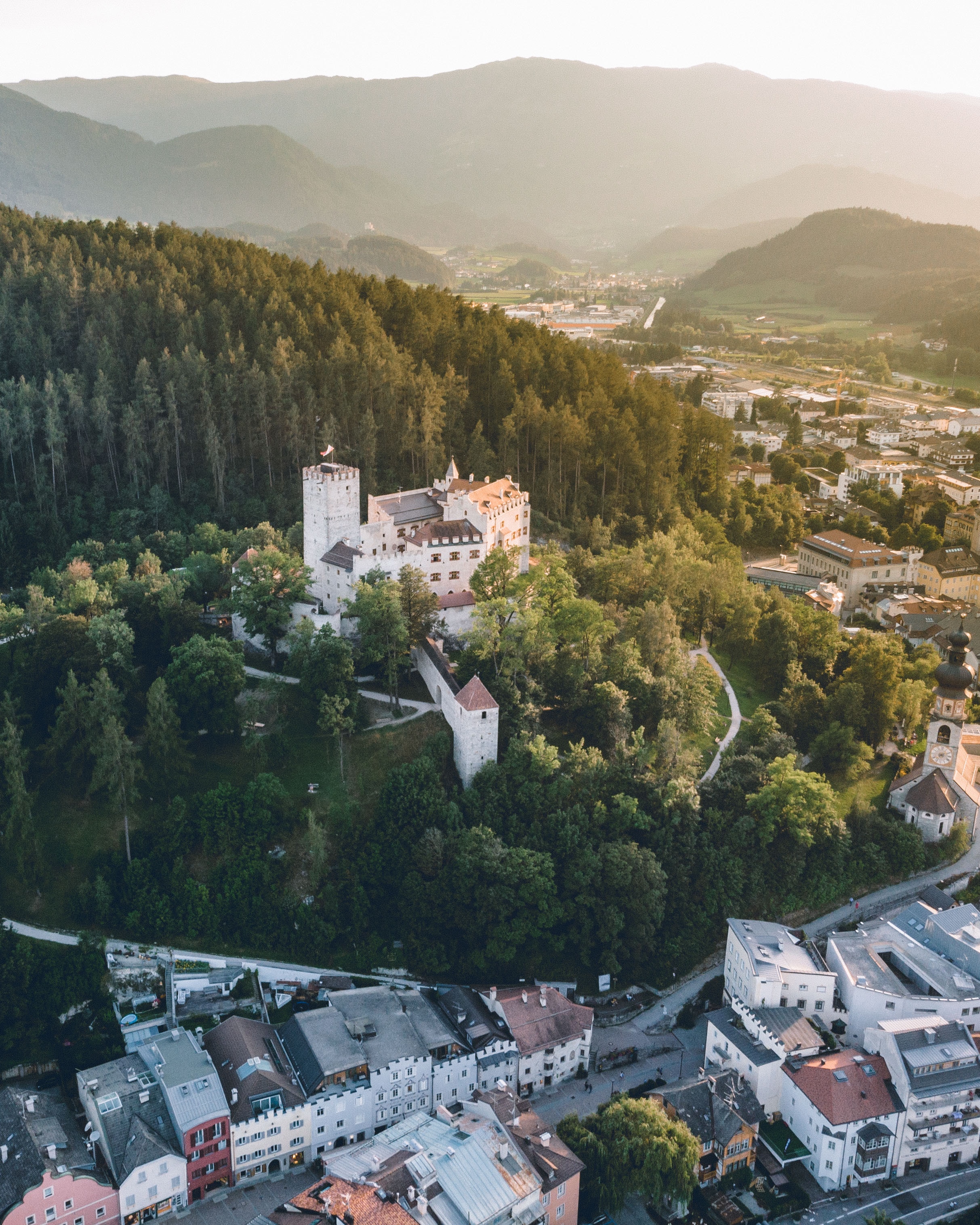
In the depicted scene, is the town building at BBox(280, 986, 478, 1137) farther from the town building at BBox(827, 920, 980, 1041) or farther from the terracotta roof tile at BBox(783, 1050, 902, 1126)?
the town building at BBox(827, 920, 980, 1041)

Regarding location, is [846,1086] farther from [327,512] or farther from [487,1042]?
[327,512]

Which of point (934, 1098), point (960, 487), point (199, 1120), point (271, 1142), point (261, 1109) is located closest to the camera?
point (199, 1120)

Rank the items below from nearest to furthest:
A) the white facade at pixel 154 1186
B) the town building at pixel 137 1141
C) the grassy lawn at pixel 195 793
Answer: the white facade at pixel 154 1186 → the town building at pixel 137 1141 → the grassy lawn at pixel 195 793

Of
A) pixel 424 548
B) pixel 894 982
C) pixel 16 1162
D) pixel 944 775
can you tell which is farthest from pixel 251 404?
pixel 894 982

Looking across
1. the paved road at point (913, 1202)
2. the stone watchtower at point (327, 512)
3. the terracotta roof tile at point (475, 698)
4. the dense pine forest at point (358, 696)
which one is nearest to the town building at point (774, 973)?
the dense pine forest at point (358, 696)

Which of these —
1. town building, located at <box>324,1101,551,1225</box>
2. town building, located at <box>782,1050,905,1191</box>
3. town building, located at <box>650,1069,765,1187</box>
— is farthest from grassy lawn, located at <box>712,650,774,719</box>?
town building, located at <box>324,1101,551,1225</box>

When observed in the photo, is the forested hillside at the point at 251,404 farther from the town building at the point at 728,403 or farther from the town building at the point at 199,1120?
the town building at the point at 199,1120

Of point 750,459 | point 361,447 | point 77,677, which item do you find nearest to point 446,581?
point 77,677
